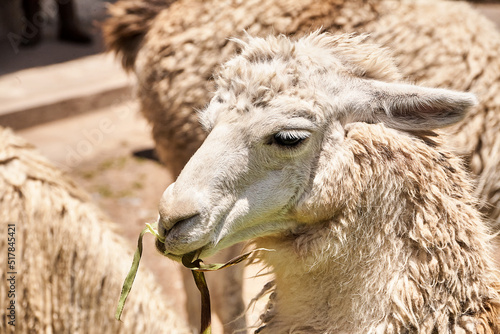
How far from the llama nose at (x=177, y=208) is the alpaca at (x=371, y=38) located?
135 cm

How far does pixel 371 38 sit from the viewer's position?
3311 millimetres

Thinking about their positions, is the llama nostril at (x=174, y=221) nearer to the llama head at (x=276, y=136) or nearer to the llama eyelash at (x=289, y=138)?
the llama head at (x=276, y=136)

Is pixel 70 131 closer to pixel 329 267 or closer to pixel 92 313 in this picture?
pixel 92 313

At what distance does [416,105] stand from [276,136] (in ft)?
1.53

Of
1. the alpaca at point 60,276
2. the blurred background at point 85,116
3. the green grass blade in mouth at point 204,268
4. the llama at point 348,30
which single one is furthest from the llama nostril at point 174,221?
the blurred background at point 85,116

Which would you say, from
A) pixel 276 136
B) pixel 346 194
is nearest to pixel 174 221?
pixel 276 136

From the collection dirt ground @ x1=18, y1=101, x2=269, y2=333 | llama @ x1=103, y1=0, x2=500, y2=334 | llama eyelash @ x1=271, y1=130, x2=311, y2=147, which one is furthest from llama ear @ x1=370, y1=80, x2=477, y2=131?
dirt ground @ x1=18, y1=101, x2=269, y2=333

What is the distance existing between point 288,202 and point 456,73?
177 cm

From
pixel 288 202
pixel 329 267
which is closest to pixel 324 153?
pixel 288 202

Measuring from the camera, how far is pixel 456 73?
3.34 meters

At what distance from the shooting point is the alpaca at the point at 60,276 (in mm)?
2658

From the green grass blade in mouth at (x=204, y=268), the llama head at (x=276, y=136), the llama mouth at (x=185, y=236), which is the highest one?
the llama head at (x=276, y=136)

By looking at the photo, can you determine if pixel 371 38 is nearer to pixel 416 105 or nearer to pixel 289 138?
pixel 416 105

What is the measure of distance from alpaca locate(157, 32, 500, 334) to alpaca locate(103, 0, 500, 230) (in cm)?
124
